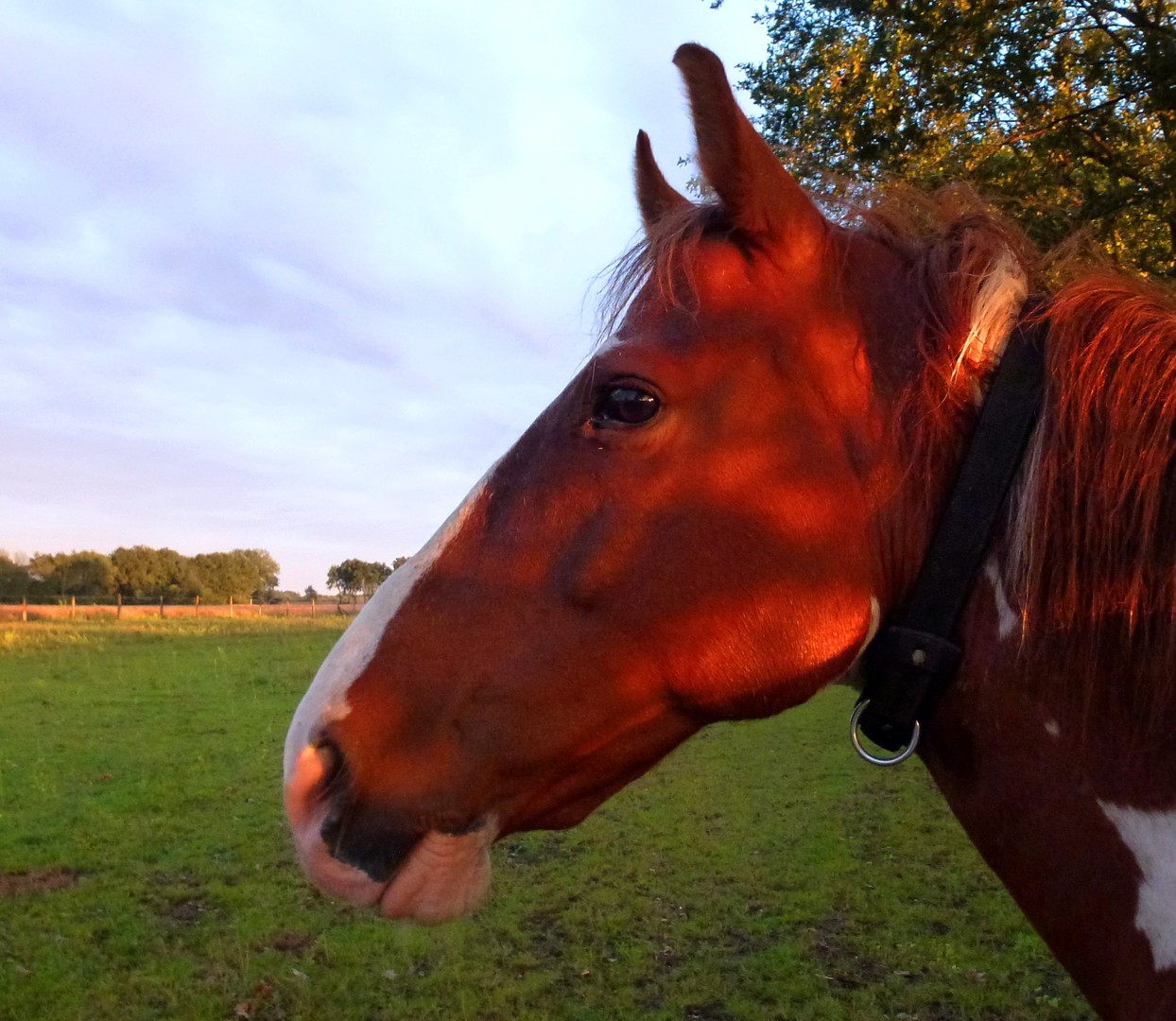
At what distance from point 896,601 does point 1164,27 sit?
896 cm

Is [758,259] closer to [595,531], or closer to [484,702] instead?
[595,531]

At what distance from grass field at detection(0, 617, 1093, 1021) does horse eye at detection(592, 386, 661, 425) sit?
4.37 m

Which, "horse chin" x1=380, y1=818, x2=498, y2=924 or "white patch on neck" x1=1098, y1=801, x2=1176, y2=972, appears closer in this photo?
"white patch on neck" x1=1098, y1=801, x2=1176, y2=972

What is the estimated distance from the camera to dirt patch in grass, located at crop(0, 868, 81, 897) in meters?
6.70

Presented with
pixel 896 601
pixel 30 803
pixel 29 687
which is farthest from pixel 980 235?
pixel 29 687

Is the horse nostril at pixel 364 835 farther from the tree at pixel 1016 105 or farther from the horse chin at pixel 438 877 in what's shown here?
the tree at pixel 1016 105

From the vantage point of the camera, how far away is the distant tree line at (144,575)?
56.8 m

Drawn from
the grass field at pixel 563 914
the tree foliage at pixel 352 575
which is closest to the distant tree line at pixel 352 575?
the tree foliage at pixel 352 575

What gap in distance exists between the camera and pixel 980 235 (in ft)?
5.25

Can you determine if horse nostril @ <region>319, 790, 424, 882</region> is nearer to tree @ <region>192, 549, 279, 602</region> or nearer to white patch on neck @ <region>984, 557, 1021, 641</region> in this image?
white patch on neck @ <region>984, 557, 1021, 641</region>

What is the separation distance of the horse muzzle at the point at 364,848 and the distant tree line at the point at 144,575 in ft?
176

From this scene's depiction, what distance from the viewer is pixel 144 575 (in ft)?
211

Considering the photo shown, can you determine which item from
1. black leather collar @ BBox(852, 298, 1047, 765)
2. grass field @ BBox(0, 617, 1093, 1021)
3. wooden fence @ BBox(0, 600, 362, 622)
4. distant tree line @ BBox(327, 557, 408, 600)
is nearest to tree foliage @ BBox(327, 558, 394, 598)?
distant tree line @ BBox(327, 557, 408, 600)

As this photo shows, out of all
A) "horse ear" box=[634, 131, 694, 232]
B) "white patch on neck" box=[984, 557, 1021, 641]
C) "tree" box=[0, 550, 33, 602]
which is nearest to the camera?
"white patch on neck" box=[984, 557, 1021, 641]
